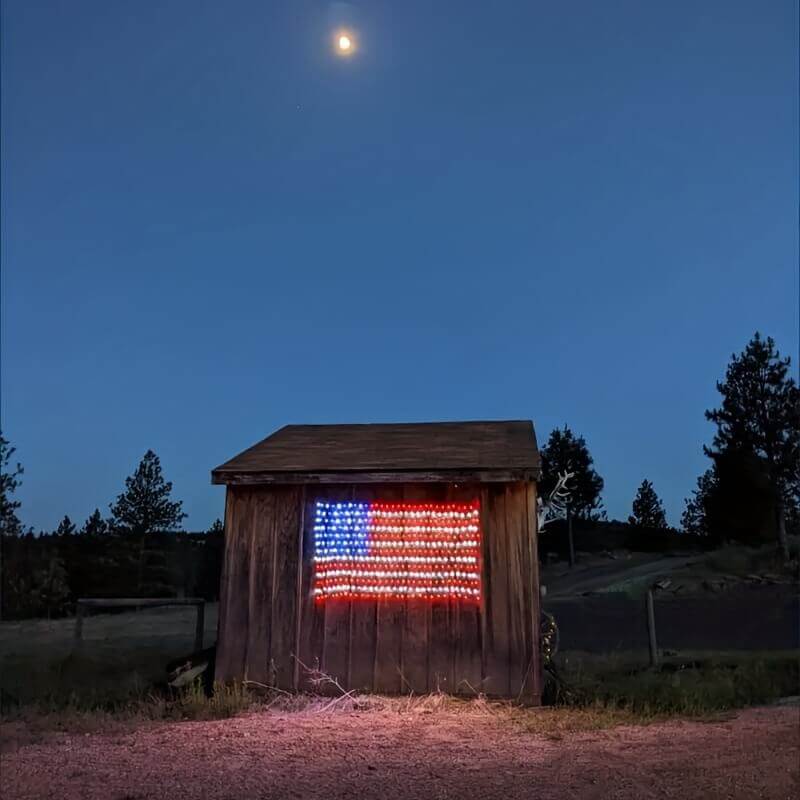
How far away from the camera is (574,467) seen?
135 ft

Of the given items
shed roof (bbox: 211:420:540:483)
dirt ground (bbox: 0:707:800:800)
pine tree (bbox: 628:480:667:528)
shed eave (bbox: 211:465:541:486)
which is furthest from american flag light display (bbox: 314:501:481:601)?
pine tree (bbox: 628:480:667:528)

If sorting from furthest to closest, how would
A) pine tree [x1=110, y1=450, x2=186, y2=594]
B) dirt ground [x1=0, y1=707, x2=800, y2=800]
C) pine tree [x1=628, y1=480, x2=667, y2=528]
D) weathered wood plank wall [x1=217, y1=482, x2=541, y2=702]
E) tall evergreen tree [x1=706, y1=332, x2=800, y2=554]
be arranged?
pine tree [x1=628, y1=480, x2=667, y2=528] < pine tree [x1=110, y1=450, x2=186, y2=594] < tall evergreen tree [x1=706, y1=332, x2=800, y2=554] < weathered wood plank wall [x1=217, y1=482, x2=541, y2=702] < dirt ground [x1=0, y1=707, x2=800, y2=800]

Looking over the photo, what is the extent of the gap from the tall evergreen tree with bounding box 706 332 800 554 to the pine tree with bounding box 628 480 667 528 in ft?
68.1

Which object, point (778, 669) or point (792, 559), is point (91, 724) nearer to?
point (778, 669)

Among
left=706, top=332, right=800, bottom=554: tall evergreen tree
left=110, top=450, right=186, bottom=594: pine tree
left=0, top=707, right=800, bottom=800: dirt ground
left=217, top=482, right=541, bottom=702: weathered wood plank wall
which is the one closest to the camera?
left=0, top=707, right=800, bottom=800: dirt ground

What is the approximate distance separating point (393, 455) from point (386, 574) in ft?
4.89

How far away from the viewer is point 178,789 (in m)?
4.97

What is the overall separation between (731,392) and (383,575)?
24339mm

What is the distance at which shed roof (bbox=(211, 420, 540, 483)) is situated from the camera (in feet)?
28.2

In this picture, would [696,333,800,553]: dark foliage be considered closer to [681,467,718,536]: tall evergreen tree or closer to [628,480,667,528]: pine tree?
[681,467,718,536]: tall evergreen tree

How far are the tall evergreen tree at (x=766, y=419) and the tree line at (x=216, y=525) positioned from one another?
4 centimetres

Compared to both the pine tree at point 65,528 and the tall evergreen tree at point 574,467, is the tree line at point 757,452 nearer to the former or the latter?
the tall evergreen tree at point 574,467

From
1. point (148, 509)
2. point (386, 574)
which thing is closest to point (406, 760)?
point (386, 574)

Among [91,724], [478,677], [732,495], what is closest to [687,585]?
[732,495]
